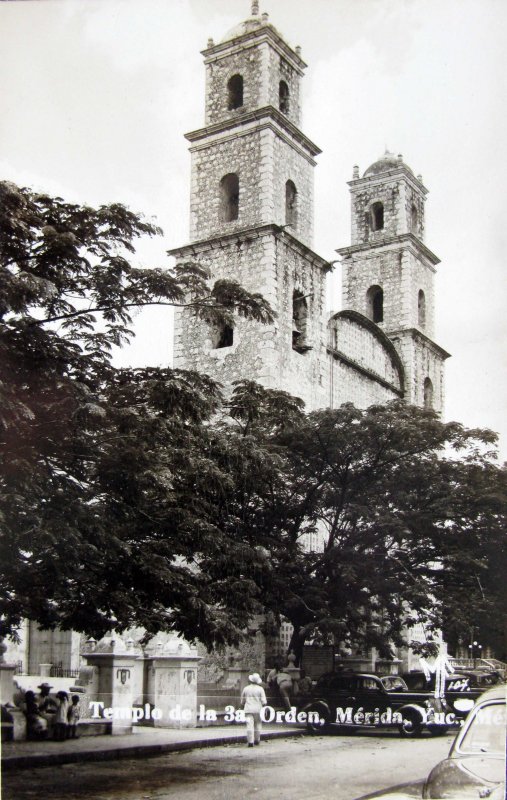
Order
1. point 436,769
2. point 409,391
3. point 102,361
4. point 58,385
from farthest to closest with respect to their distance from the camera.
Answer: point 409,391 < point 102,361 < point 58,385 < point 436,769

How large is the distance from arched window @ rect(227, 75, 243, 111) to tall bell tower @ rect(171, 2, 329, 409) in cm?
3

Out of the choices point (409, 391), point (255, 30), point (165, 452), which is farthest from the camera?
point (409, 391)

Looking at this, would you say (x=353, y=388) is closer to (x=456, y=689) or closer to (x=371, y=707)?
(x=456, y=689)

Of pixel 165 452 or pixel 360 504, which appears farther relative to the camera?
pixel 360 504

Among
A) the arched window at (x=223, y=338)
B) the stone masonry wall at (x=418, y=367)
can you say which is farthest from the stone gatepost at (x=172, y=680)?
the stone masonry wall at (x=418, y=367)

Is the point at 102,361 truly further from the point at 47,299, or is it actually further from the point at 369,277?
the point at 369,277

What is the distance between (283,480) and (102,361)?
7110 millimetres

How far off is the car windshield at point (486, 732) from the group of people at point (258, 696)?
15.9 ft

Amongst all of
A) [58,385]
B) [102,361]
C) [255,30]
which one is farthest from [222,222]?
[58,385]

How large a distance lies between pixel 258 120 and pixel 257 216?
2.38 m

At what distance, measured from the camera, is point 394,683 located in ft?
55.1

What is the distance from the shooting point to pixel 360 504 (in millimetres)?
16906

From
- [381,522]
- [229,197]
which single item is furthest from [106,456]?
[229,197]

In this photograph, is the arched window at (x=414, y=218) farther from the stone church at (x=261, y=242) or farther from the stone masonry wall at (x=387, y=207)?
the stone church at (x=261, y=242)
